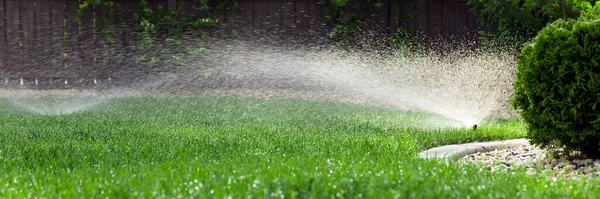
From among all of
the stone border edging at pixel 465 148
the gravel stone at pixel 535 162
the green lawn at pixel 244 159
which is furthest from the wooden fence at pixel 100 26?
the gravel stone at pixel 535 162

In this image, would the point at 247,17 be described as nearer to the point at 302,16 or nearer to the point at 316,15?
the point at 302,16

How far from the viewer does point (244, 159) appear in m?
4.45

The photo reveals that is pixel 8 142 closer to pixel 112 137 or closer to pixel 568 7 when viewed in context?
pixel 112 137

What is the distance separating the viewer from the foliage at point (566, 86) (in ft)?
15.2

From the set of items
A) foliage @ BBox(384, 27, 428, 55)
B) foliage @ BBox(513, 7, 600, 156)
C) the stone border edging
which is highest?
foliage @ BBox(513, 7, 600, 156)

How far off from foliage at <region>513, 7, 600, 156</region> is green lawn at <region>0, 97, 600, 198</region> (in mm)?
705

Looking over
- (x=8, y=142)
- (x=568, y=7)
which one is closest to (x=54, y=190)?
(x=8, y=142)

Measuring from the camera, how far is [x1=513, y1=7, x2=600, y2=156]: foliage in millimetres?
4645

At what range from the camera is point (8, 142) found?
568cm

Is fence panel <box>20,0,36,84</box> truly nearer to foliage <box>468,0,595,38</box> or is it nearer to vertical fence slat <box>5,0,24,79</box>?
vertical fence slat <box>5,0,24,79</box>

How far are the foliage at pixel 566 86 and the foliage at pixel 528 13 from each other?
5.37m

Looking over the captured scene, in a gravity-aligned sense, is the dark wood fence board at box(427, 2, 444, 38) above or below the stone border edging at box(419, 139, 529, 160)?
above

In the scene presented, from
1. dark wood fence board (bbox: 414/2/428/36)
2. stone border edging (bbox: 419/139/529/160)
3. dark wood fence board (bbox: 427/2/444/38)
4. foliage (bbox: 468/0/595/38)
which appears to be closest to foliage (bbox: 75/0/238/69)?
dark wood fence board (bbox: 414/2/428/36)

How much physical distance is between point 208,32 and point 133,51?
1.10m
